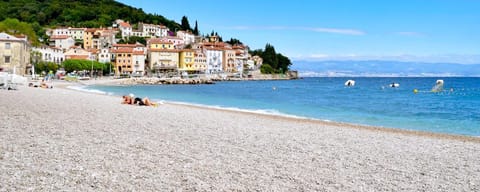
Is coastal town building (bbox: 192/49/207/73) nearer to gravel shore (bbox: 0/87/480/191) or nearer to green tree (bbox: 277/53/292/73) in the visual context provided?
green tree (bbox: 277/53/292/73)

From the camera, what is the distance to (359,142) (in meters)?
11.0

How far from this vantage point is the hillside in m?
137

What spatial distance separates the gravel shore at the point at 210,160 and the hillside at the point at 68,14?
132 meters

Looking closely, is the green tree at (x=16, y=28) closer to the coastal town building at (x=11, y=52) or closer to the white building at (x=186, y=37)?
the coastal town building at (x=11, y=52)

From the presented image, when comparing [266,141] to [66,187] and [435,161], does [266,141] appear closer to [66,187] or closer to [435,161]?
[435,161]

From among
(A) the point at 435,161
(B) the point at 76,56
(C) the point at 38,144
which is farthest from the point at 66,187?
(B) the point at 76,56

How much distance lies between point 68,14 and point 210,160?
150678 millimetres

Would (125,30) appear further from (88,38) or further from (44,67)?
(44,67)

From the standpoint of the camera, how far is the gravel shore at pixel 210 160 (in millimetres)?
6094

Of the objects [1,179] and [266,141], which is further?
[266,141]

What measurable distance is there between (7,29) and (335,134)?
74.1 m

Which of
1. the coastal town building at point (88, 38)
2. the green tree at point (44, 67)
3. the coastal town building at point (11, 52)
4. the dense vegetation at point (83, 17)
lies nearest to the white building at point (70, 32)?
the coastal town building at point (88, 38)

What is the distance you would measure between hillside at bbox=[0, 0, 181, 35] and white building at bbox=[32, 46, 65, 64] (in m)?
47.6

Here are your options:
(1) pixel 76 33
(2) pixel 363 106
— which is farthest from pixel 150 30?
(2) pixel 363 106
